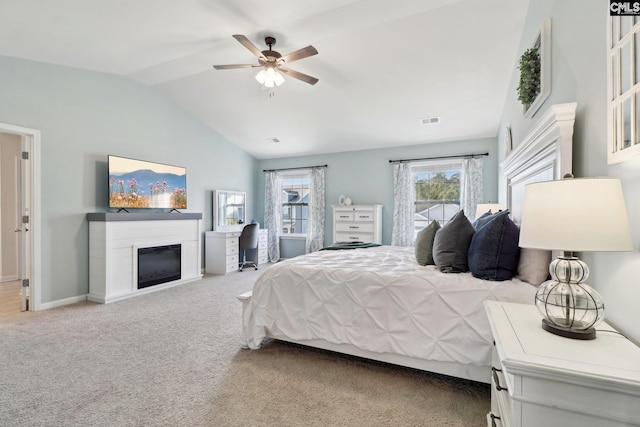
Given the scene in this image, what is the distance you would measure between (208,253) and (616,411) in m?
5.78

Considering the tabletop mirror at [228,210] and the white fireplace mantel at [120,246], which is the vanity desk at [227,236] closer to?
the tabletop mirror at [228,210]

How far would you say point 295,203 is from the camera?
7121mm

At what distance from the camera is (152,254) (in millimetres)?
4398

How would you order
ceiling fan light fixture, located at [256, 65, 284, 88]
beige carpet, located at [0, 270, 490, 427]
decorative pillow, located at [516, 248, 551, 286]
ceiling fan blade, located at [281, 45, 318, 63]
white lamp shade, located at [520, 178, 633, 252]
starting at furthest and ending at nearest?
ceiling fan light fixture, located at [256, 65, 284, 88], ceiling fan blade, located at [281, 45, 318, 63], decorative pillow, located at [516, 248, 551, 286], beige carpet, located at [0, 270, 490, 427], white lamp shade, located at [520, 178, 633, 252]

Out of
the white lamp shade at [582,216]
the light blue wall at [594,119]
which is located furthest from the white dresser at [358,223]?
the white lamp shade at [582,216]

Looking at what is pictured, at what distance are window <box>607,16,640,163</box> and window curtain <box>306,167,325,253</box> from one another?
18.0 ft

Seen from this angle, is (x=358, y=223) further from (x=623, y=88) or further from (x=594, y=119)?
(x=623, y=88)

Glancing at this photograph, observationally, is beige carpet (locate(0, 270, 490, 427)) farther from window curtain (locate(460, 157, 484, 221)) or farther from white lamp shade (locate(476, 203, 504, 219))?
window curtain (locate(460, 157, 484, 221))

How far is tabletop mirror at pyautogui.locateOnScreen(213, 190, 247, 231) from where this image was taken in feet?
19.6

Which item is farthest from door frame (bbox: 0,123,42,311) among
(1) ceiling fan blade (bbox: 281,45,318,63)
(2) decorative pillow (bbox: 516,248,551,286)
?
(2) decorative pillow (bbox: 516,248,551,286)

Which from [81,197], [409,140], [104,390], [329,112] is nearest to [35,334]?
[104,390]

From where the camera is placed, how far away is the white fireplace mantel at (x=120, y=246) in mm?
3834

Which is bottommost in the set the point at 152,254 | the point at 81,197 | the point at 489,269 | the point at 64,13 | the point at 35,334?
the point at 35,334

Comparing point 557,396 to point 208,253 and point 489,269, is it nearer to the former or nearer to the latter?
point 489,269
